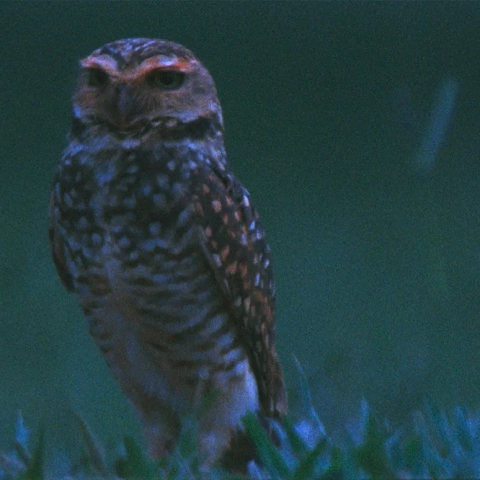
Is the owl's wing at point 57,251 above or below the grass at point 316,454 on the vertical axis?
above

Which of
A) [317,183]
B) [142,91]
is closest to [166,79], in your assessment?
[142,91]

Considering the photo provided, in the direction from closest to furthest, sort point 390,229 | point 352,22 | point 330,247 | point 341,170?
point 330,247 < point 390,229 < point 341,170 < point 352,22

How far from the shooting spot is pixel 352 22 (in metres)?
8.22

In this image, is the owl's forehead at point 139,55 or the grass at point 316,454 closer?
the grass at point 316,454

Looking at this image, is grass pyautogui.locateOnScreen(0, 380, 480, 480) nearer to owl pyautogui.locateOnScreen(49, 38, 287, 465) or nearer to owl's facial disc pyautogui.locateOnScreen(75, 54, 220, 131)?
owl pyautogui.locateOnScreen(49, 38, 287, 465)

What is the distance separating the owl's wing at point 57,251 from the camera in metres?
3.41

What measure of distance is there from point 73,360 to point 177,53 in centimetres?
91

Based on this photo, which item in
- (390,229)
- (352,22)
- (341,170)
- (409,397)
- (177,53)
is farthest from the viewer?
(352,22)

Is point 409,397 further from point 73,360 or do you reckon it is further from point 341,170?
point 341,170

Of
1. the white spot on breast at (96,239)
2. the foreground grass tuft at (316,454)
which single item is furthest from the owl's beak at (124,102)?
the foreground grass tuft at (316,454)

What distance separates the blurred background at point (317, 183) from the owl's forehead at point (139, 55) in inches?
8.7

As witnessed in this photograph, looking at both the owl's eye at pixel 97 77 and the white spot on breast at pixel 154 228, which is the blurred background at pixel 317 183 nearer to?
the owl's eye at pixel 97 77

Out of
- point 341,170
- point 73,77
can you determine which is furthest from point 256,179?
point 73,77

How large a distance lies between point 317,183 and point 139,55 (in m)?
4.15
